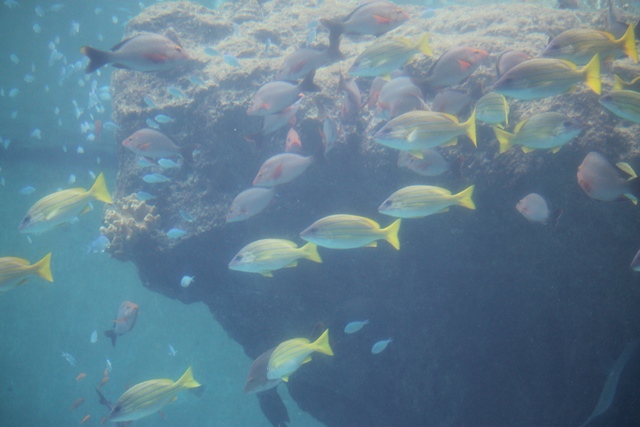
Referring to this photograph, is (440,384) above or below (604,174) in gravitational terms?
below

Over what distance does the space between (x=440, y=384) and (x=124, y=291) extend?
151 ft

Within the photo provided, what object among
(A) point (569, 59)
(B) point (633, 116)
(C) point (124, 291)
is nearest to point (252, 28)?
(A) point (569, 59)

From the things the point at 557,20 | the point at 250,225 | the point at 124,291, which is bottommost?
the point at 124,291

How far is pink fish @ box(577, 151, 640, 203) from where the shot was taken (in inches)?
130

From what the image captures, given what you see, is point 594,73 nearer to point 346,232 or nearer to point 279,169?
point 346,232

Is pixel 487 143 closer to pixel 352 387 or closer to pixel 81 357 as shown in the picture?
pixel 352 387

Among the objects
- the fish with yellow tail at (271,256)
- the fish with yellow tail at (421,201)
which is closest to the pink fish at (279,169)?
the fish with yellow tail at (271,256)

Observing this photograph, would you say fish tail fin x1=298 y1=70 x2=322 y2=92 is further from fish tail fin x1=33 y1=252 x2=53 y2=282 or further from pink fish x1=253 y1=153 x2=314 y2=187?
fish tail fin x1=33 y1=252 x2=53 y2=282

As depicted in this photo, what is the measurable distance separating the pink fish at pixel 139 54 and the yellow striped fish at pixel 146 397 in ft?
12.6

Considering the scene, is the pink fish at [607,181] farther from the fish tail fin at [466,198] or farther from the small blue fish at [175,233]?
the small blue fish at [175,233]

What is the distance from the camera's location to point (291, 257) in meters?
3.91

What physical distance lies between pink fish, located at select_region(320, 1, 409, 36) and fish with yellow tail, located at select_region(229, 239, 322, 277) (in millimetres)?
2702

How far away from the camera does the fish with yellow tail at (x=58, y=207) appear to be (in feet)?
14.0

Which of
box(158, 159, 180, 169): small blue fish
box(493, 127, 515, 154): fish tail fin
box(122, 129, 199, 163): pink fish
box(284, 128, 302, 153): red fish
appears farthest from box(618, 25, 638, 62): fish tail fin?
box(158, 159, 180, 169): small blue fish
